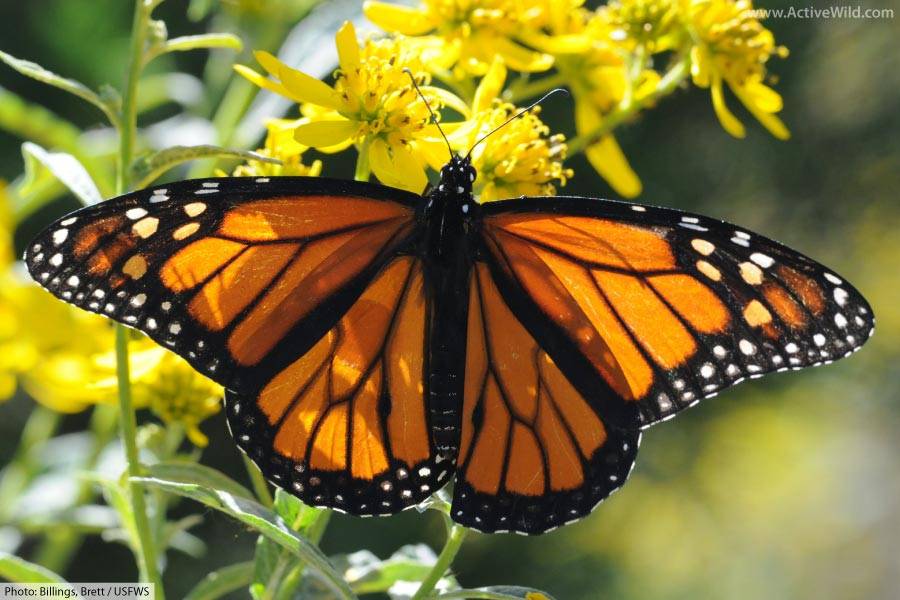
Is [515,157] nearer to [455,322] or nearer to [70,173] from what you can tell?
[455,322]

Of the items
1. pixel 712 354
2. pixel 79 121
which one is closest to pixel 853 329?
pixel 712 354

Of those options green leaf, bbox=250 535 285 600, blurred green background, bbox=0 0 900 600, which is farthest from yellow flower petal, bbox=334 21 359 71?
blurred green background, bbox=0 0 900 600

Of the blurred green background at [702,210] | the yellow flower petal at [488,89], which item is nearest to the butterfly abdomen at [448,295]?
the yellow flower petal at [488,89]

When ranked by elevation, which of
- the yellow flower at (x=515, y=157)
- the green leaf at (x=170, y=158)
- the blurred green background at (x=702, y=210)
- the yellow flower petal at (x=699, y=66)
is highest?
the green leaf at (x=170, y=158)

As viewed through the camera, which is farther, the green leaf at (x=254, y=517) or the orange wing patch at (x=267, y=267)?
the orange wing patch at (x=267, y=267)

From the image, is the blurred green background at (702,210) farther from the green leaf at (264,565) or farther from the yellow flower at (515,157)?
the green leaf at (264,565)

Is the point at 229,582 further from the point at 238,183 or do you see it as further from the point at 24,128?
the point at 24,128
